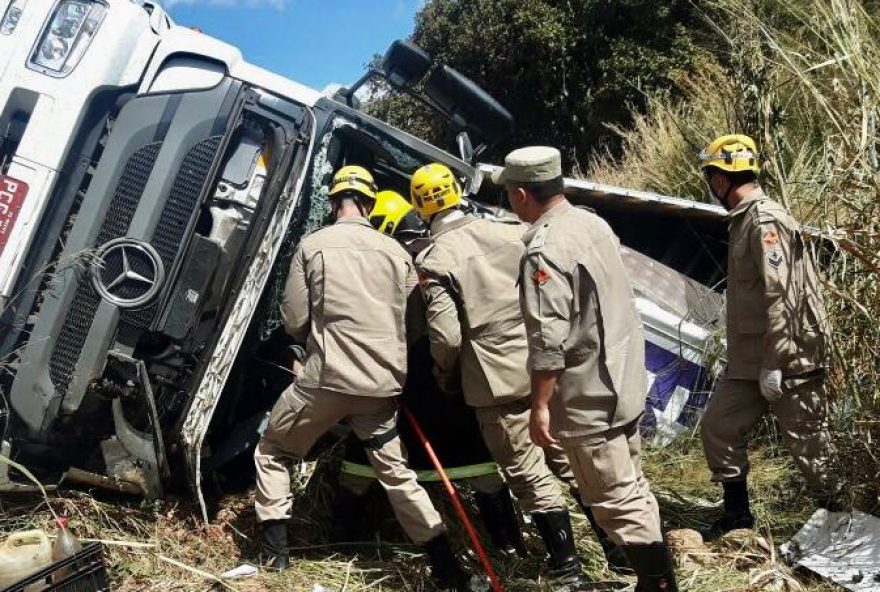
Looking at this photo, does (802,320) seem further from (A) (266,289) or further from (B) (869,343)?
(A) (266,289)

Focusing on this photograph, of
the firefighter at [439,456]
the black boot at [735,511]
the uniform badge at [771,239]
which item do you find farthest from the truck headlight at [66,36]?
the black boot at [735,511]

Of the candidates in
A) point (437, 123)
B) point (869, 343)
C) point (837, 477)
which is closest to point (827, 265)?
point (869, 343)

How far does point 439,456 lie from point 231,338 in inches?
44.8

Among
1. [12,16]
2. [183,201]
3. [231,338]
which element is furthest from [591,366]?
[12,16]

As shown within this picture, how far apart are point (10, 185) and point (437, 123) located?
9.93 metres

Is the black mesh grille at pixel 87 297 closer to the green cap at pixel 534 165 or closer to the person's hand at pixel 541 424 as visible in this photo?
the green cap at pixel 534 165

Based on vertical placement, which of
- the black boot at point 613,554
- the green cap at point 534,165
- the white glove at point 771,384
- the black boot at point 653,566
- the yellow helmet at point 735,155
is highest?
the yellow helmet at point 735,155

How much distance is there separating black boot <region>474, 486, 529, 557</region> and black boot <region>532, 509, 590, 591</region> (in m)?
0.25

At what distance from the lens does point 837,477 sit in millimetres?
3850

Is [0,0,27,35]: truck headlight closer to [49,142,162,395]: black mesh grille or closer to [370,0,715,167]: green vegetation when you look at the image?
[49,142,162,395]: black mesh grille

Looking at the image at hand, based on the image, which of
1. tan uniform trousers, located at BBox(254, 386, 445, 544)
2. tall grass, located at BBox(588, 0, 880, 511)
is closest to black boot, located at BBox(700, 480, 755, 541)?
tall grass, located at BBox(588, 0, 880, 511)

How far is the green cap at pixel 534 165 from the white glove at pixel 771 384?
1313 millimetres

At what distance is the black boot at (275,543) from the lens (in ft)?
12.7

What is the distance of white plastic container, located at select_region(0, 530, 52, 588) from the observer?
10.5 ft
